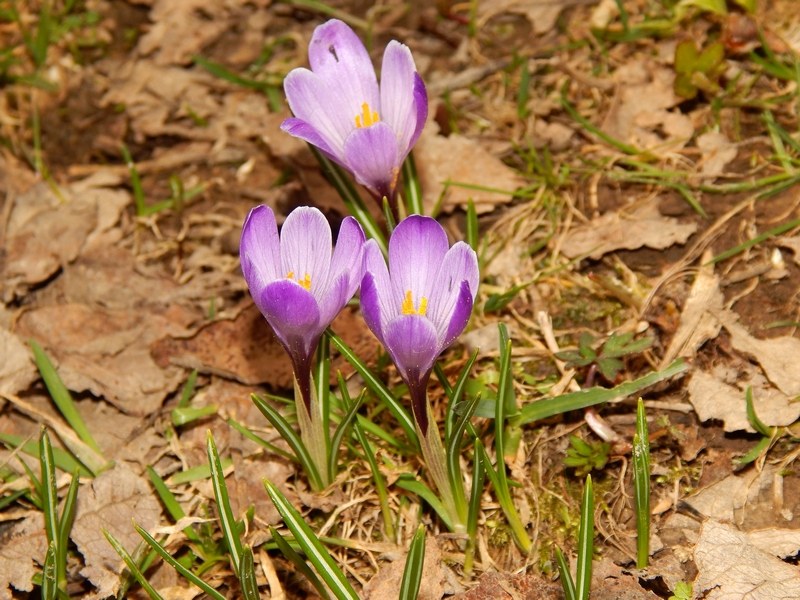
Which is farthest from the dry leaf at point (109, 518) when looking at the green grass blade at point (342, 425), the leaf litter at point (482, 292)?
the green grass blade at point (342, 425)

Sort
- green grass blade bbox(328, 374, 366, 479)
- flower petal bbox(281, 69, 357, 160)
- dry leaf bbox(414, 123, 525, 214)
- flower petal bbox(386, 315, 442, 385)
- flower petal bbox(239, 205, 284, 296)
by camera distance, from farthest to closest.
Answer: dry leaf bbox(414, 123, 525, 214) < flower petal bbox(281, 69, 357, 160) < green grass blade bbox(328, 374, 366, 479) < flower petal bbox(239, 205, 284, 296) < flower petal bbox(386, 315, 442, 385)

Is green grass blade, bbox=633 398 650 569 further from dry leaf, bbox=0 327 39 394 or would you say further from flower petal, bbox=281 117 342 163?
dry leaf, bbox=0 327 39 394

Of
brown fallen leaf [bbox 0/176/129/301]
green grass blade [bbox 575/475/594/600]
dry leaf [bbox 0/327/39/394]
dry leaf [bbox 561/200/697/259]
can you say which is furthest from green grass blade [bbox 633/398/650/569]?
brown fallen leaf [bbox 0/176/129/301]

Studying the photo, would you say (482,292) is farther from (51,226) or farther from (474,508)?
(51,226)

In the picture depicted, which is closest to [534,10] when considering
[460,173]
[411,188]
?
[460,173]

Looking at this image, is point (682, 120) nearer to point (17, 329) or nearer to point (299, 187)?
point (299, 187)
